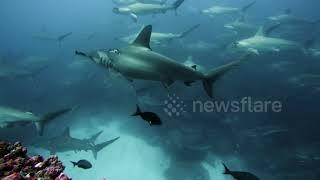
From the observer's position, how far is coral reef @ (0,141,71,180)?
361 centimetres

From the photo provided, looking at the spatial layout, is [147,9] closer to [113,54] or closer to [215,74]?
[113,54]

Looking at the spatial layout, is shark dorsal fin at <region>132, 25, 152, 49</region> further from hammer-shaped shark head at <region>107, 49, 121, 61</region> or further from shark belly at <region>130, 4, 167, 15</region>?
shark belly at <region>130, 4, 167, 15</region>

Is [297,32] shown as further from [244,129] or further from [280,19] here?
[244,129]

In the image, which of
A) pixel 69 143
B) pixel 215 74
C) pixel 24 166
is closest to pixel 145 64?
pixel 215 74

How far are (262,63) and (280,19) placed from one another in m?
9.45

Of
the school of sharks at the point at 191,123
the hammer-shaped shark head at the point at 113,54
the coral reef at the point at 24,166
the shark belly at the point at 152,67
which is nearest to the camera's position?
the coral reef at the point at 24,166

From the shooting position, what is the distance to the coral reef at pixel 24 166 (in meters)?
3.61

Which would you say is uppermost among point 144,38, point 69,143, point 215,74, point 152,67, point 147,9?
point 144,38

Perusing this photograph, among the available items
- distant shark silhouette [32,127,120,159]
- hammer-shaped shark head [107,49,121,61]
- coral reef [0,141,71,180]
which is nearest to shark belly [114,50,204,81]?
hammer-shaped shark head [107,49,121,61]

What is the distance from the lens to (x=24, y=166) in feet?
12.6

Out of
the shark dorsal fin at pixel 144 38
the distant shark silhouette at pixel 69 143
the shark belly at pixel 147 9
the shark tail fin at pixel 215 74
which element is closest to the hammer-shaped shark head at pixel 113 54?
the shark dorsal fin at pixel 144 38

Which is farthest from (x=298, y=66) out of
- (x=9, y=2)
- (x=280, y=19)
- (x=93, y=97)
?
(x=9, y=2)

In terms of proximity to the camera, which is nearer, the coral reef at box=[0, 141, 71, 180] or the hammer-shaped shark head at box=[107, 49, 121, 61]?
the coral reef at box=[0, 141, 71, 180]

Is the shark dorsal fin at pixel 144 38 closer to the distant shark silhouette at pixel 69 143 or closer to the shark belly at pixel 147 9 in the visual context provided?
the distant shark silhouette at pixel 69 143
